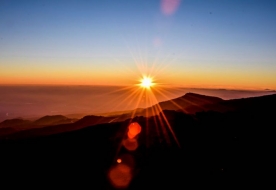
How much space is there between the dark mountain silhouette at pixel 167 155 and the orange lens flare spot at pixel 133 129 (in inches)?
24.0

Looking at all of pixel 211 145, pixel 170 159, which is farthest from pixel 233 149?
pixel 170 159

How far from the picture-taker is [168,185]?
A: 1272cm

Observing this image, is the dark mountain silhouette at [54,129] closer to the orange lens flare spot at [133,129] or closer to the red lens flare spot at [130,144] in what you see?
the orange lens flare spot at [133,129]

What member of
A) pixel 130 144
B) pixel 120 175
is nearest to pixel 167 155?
pixel 120 175

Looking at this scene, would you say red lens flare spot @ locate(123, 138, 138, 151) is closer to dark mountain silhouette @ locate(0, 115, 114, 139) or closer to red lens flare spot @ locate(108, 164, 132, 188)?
red lens flare spot @ locate(108, 164, 132, 188)

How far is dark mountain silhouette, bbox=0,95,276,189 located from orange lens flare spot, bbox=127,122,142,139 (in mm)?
610

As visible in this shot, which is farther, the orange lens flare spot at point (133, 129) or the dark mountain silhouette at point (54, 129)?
the dark mountain silhouette at point (54, 129)

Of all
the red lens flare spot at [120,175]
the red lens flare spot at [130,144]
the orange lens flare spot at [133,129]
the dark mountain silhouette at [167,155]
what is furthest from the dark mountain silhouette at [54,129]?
the red lens flare spot at [120,175]

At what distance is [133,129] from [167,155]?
7.53 metres

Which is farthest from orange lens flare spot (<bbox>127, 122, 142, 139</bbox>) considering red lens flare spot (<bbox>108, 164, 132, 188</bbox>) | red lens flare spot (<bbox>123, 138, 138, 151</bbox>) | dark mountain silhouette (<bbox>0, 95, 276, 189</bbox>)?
red lens flare spot (<bbox>108, 164, 132, 188</bbox>)

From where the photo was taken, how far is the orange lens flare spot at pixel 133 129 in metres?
21.1

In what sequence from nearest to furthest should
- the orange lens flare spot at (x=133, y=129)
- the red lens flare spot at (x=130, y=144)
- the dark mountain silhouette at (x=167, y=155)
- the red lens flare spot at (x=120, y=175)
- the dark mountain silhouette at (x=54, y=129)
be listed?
the dark mountain silhouette at (x=167, y=155) → the red lens flare spot at (x=120, y=175) → the red lens flare spot at (x=130, y=144) → the orange lens flare spot at (x=133, y=129) → the dark mountain silhouette at (x=54, y=129)

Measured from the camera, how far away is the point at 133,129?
23000mm

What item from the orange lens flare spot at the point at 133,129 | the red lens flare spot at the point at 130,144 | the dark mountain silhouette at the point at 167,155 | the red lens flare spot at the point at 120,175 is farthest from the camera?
the orange lens flare spot at the point at 133,129
